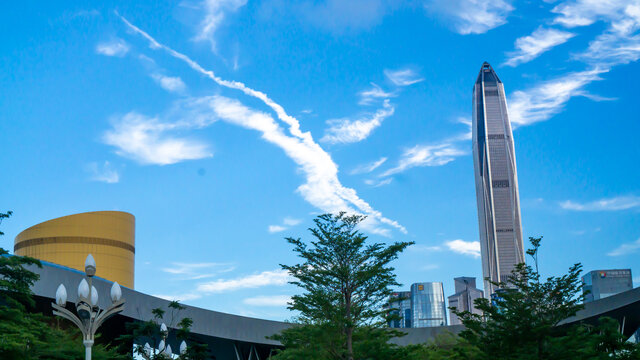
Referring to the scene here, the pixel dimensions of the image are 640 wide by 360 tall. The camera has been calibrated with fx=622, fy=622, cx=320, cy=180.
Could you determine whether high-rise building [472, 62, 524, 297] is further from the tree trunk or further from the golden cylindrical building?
the tree trunk

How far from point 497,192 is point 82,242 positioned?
5742 inches

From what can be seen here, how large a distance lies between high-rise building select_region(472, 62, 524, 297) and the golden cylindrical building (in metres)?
139

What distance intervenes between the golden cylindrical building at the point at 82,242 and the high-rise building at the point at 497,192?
13870cm

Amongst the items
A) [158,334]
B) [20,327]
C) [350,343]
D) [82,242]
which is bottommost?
[350,343]

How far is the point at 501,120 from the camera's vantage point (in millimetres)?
192250

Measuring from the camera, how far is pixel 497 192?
18788 cm

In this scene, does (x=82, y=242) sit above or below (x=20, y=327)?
above

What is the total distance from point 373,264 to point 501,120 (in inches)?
6811

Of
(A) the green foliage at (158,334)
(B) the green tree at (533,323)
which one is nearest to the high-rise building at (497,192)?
(A) the green foliage at (158,334)

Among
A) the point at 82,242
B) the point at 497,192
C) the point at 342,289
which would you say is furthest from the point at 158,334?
the point at 497,192

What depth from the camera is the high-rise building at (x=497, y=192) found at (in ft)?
614

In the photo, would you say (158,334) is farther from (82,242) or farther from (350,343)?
(82,242)

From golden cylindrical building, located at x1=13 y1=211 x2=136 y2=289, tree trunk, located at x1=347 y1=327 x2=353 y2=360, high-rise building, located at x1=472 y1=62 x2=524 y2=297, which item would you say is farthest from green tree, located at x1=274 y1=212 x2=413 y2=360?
high-rise building, located at x1=472 y1=62 x2=524 y2=297

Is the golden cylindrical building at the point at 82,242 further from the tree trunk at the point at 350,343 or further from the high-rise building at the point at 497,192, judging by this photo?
the high-rise building at the point at 497,192
